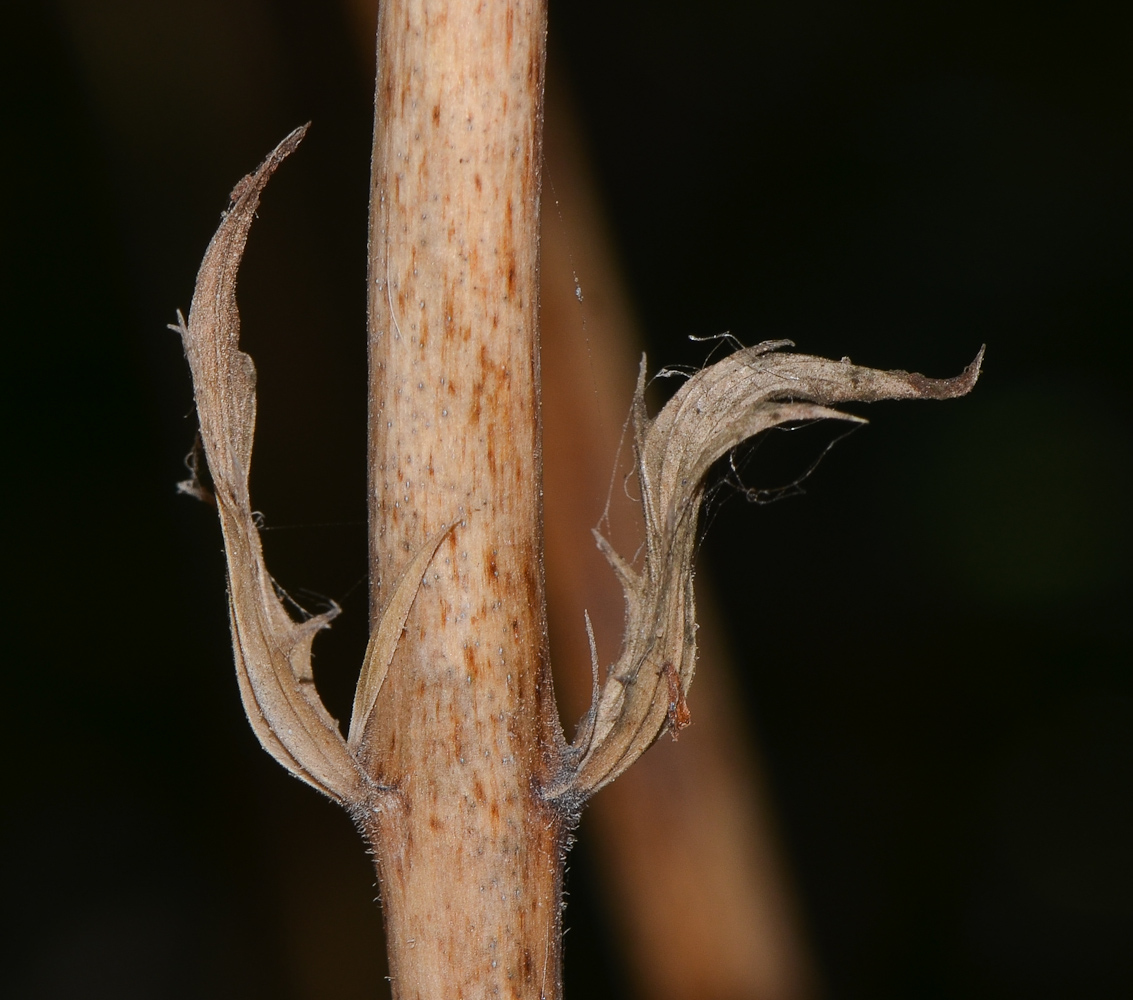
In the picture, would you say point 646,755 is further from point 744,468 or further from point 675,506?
point 675,506

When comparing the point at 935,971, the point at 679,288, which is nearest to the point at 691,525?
the point at 679,288

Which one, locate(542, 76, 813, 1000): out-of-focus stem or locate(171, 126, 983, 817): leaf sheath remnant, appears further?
locate(542, 76, 813, 1000): out-of-focus stem

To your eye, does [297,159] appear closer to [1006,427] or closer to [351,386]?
[351,386]

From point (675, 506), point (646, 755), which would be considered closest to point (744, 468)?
point (646, 755)

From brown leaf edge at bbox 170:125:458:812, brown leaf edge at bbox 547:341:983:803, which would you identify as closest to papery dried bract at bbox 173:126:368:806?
brown leaf edge at bbox 170:125:458:812

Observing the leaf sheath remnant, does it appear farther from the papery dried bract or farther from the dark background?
the dark background
